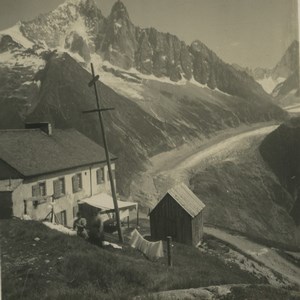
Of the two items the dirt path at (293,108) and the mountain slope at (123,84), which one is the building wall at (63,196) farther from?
the dirt path at (293,108)

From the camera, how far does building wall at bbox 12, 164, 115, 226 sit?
8.86 metres

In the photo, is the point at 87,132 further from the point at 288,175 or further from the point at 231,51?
the point at 288,175

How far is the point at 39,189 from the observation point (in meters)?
9.84

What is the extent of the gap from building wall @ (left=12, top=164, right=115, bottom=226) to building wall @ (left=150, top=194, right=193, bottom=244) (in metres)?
1.87

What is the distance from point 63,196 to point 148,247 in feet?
11.3

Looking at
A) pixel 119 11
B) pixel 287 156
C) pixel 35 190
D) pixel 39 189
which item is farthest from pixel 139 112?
pixel 287 156

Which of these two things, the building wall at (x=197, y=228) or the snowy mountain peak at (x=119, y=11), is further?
the building wall at (x=197, y=228)

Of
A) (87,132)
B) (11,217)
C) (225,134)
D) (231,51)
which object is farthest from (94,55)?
(225,134)

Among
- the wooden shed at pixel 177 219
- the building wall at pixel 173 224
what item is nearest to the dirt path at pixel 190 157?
the wooden shed at pixel 177 219

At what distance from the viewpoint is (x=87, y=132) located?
37.8ft

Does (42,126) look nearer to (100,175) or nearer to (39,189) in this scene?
(39,189)

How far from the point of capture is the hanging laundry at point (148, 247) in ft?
25.9

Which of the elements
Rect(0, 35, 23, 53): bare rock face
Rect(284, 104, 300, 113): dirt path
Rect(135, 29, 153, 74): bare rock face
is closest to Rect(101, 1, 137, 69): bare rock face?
Rect(135, 29, 153, 74): bare rock face

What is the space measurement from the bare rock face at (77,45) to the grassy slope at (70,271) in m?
Answer: 4.18
